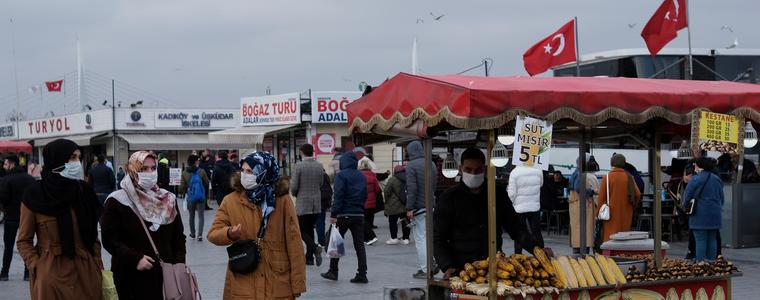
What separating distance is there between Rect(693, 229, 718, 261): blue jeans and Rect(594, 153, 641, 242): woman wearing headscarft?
118cm

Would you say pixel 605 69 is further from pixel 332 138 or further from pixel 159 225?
pixel 159 225

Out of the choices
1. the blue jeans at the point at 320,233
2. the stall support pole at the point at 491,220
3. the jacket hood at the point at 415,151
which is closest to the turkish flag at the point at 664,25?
the jacket hood at the point at 415,151

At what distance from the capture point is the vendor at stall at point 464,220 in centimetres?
761

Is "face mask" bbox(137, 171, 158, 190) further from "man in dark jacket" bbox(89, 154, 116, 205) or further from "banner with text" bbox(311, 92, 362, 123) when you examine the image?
"banner with text" bbox(311, 92, 362, 123)

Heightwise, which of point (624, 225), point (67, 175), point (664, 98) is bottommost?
point (624, 225)

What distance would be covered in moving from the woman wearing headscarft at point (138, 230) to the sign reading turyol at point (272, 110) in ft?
75.6

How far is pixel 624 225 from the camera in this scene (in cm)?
1384

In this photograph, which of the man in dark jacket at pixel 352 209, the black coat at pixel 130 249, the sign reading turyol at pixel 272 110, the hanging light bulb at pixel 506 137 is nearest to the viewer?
the black coat at pixel 130 249

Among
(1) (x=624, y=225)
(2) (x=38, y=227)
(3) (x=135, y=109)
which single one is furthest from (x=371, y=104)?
(3) (x=135, y=109)

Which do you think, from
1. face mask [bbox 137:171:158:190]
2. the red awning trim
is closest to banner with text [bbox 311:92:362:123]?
the red awning trim

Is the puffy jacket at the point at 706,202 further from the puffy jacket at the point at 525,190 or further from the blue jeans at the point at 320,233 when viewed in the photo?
the blue jeans at the point at 320,233

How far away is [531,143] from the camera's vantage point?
23.1 ft

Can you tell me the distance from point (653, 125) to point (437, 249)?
93.9 inches

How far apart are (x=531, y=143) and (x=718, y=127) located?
1671mm
